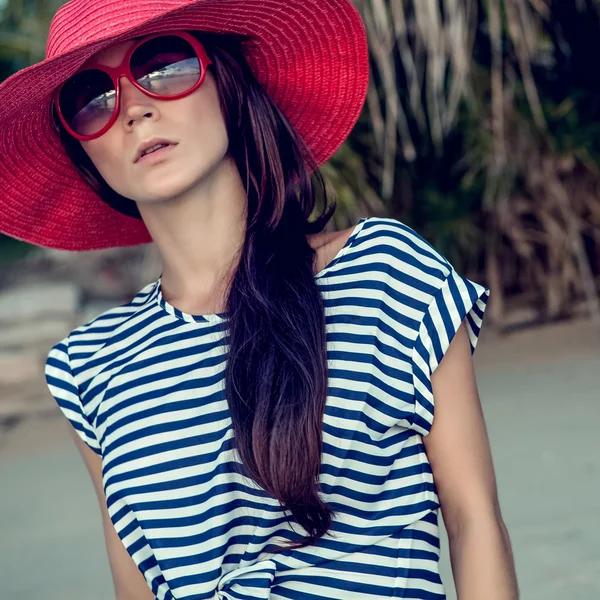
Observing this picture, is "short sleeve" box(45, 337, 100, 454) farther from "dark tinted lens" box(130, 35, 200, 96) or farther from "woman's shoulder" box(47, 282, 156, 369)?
"dark tinted lens" box(130, 35, 200, 96)

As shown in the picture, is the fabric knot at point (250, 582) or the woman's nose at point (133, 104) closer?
the fabric knot at point (250, 582)

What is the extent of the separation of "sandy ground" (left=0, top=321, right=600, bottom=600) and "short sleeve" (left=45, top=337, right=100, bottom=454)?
3.71ft

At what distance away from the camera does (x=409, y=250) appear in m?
1.57

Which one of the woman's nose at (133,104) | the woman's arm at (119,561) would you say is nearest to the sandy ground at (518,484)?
the woman's arm at (119,561)

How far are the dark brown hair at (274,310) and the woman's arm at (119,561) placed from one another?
1.37 ft

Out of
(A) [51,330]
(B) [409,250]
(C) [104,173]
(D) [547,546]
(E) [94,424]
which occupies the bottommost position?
(D) [547,546]

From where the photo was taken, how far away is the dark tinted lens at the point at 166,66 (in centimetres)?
163

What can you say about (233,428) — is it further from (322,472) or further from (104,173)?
(104,173)

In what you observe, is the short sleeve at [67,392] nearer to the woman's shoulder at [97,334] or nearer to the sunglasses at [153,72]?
the woman's shoulder at [97,334]

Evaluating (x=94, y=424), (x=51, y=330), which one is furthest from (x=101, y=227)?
(x=51, y=330)

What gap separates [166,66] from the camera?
64.5 inches

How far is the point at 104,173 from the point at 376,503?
0.77m

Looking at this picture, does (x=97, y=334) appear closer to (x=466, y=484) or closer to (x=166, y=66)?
(x=166, y=66)

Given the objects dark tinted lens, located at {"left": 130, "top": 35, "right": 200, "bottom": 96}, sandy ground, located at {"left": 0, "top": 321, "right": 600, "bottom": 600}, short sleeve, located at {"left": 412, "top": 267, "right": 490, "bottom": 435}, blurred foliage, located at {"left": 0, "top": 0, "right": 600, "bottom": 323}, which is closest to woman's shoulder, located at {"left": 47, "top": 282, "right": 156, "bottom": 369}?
dark tinted lens, located at {"left": 130, "top": 35, "right": 200, "bottom": 96}
